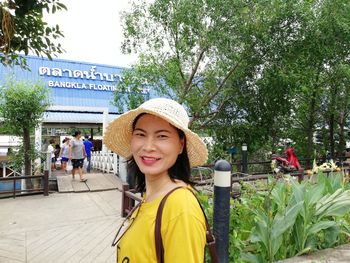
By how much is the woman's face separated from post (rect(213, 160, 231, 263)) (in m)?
0.94

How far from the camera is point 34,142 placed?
421 inches

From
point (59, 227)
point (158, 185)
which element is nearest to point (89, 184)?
point (59, 227)

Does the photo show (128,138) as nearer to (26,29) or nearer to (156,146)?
(156,146)

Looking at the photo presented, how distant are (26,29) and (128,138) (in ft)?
10.2

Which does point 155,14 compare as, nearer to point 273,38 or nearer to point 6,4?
point 273,38

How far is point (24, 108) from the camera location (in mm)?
9695

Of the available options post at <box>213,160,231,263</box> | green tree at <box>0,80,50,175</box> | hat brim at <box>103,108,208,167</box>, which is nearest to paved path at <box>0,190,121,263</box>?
green tree at <box>0,80,50,175</box>

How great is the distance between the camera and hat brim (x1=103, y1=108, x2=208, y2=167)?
1455mm

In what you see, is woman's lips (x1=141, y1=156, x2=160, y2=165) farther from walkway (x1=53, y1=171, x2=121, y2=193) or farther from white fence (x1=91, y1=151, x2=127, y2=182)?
white fence (x1=91, y1=151, x2=127, y2=182)

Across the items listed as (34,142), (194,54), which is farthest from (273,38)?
(34,142)

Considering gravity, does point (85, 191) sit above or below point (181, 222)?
below

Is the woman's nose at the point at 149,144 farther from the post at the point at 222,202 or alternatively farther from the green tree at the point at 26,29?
the green tree at the point at 26,29

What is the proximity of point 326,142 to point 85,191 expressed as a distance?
1202 cm

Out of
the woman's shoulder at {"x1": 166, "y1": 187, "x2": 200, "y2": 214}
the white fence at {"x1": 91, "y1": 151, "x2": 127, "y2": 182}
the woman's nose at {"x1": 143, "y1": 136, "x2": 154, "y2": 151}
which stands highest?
the woman's nose at {"x1": 143, "y1": 136, "x2": 154, "y2": 151}
